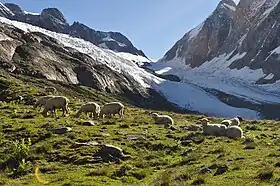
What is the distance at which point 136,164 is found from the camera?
21.2 m

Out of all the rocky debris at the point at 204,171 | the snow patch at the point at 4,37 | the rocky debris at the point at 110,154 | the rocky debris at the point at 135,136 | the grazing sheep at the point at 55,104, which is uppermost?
the snow patch at the point at 4,37

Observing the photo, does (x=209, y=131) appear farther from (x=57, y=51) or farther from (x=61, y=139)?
(x=57, y=51)

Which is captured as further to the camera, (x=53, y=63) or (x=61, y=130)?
(x=53, y=63)

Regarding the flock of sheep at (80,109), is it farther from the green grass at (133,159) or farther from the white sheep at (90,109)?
the green grass at (133,159)

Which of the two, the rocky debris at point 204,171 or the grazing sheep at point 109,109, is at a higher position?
the grazing sheep at point 109,109

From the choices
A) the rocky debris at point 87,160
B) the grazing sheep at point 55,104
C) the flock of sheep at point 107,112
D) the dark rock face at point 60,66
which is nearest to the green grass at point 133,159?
the rocky debris at point 87,160

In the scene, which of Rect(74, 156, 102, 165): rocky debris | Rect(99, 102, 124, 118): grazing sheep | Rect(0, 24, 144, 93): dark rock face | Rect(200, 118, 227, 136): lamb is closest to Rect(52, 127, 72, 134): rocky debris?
Rect(74, 156, 102, 165): rocky debris

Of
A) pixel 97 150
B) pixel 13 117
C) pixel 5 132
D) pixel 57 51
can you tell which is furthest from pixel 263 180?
pixel 57 51

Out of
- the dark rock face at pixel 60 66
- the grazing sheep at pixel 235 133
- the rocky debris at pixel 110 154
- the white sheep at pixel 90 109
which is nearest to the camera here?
the rocky debris at pixel 110 154

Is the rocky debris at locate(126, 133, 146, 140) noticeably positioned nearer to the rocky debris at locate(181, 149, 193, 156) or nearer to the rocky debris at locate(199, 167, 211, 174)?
the rocky debris at locate(181, 149, 193, 156)

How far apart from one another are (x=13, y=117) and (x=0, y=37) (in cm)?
13054

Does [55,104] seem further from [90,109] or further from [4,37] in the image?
[4,37]

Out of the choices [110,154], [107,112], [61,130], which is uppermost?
[107,112]

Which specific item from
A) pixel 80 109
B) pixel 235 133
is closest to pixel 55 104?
pixel 80 109
